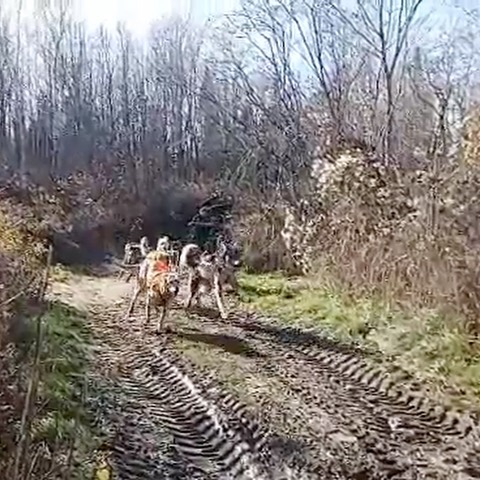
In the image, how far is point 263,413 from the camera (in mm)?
7227

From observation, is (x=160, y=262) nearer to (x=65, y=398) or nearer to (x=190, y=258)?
A: (x=190, y=258)

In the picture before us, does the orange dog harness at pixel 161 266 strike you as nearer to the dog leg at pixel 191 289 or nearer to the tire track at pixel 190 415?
the tire track at pixel 190 415

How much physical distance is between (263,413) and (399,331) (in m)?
3.25

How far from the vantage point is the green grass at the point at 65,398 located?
5.43 metres

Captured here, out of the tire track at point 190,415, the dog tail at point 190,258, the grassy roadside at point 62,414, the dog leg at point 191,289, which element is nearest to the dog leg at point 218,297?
the dog leg at point 191,289

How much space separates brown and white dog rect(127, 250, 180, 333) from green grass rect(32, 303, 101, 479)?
3.60ft

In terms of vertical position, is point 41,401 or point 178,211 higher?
point 178,211

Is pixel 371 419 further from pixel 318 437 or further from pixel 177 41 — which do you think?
pixel 177 41

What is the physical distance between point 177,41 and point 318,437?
88.7ft

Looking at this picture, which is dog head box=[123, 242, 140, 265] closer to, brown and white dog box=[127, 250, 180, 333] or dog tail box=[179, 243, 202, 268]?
dog tail box=[179, 243, 202, 268]

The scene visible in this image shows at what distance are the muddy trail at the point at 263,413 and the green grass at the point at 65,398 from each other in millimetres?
190

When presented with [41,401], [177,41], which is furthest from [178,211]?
[41,401]

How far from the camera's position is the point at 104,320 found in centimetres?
1217

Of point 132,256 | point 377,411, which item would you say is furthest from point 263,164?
point 377,411
